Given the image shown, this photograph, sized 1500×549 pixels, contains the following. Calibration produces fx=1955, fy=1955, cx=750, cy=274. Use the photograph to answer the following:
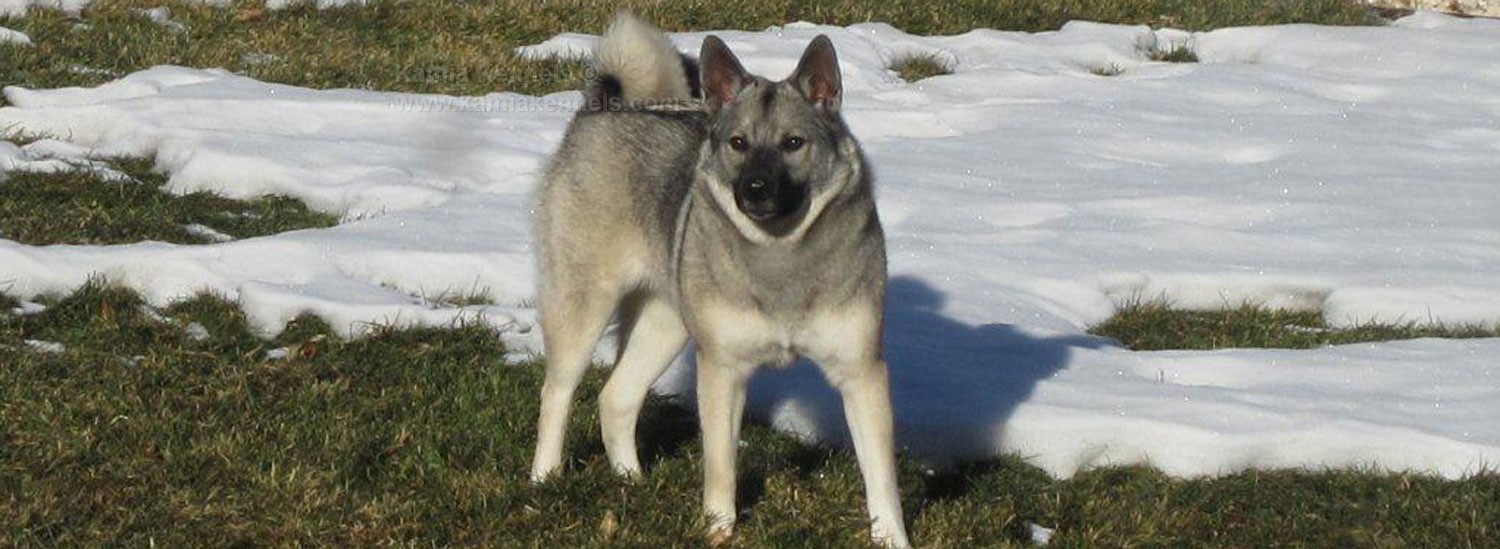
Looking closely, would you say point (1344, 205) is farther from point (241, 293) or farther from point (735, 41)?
point (241, 293)

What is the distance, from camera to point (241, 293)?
788 cm

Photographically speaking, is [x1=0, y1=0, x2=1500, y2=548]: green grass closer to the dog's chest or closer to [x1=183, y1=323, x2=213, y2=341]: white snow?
[x1=183, y1=323, x2=213, y2=341]: white snow

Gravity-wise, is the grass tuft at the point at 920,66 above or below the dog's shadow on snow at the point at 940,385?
below

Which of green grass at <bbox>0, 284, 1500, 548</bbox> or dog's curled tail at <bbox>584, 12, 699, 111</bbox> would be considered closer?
green grass at <bbox>0, 284, 1500, 548</bbox>

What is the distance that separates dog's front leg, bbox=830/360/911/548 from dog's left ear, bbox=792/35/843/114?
30.6 inches

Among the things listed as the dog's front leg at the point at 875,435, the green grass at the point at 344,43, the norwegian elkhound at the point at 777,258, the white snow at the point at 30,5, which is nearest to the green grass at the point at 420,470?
the dog's front leg at the point at 875,435

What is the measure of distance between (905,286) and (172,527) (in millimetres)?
3968

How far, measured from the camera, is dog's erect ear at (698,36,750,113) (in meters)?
5.72

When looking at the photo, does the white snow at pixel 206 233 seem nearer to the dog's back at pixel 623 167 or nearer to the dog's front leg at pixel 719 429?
the dog's back at pixel 623 167

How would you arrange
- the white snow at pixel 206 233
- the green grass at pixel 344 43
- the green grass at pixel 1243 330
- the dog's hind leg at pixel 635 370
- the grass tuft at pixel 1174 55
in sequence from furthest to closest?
the grass tuft at pixel 1174 55 < the green grass at pixel 344 43 < the white snow at pixel 206 233 < the green grass at pixel 1243 330 < the dog's hind leg at pixel 635 370

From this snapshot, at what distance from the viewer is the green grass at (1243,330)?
8250 millimetres

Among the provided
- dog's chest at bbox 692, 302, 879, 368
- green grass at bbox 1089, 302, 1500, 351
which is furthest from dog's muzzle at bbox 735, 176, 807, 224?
green grass at bbox 1089, 302, 1500, 351

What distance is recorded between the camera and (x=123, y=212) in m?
8.95

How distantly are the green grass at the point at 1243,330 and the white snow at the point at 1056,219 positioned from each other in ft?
0.42
